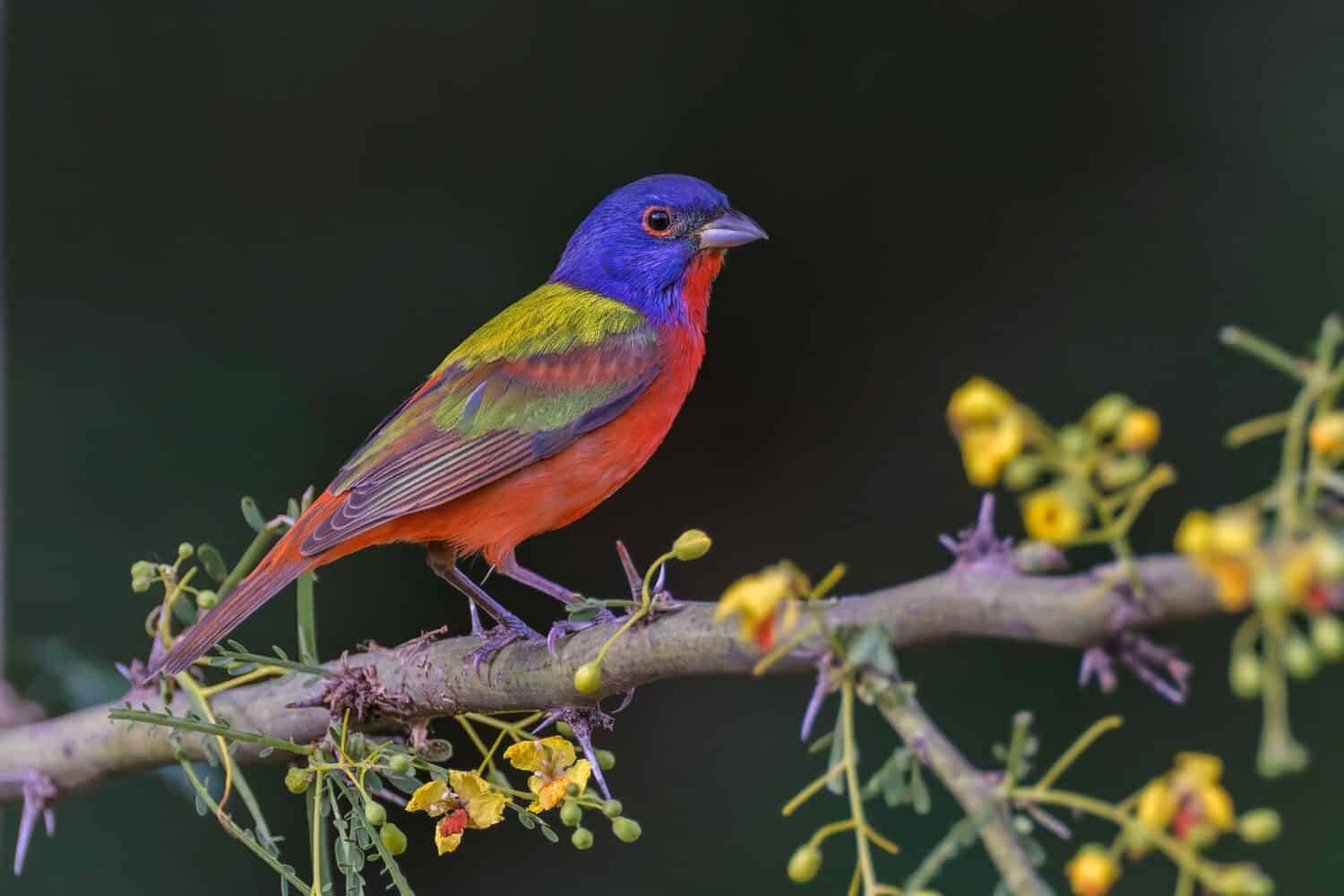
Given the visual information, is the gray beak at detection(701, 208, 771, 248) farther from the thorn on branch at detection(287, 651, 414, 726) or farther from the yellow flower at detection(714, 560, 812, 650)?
the yellow flower at detection(714, 560, 812, 650)

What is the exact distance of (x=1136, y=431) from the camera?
0.91m

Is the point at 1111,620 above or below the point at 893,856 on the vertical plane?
above

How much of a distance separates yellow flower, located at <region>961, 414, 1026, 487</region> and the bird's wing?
176 cm

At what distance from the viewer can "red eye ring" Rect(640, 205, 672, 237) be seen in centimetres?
327

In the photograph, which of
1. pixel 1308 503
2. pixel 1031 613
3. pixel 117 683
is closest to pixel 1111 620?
pixel 1031 613

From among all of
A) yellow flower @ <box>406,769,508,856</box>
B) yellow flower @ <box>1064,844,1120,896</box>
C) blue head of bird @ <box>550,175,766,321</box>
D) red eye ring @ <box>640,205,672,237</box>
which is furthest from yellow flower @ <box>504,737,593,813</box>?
red eye ring @ <box>640,205,672,237</box>

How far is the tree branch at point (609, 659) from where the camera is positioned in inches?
41.3

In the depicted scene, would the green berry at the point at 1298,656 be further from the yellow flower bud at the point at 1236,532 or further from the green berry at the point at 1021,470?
the green berry at the point at 1021,470

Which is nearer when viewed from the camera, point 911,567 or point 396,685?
point 396,685

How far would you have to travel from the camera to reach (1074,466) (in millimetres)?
930

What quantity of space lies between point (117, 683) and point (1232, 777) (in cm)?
287

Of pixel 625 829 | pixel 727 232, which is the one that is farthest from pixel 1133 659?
pixel 727 232

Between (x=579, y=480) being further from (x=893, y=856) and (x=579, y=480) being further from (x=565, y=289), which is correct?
(x=893, y=856)

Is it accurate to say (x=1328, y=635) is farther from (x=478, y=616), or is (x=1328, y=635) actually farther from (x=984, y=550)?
(x=478, y=616)
